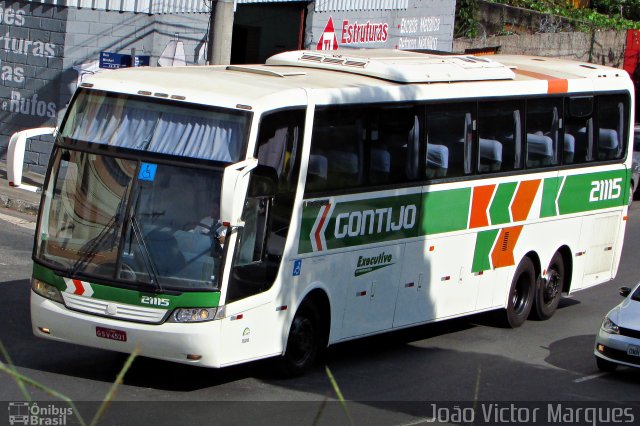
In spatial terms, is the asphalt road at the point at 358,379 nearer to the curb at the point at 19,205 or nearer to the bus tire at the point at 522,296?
the bus tire at the point at 522,296

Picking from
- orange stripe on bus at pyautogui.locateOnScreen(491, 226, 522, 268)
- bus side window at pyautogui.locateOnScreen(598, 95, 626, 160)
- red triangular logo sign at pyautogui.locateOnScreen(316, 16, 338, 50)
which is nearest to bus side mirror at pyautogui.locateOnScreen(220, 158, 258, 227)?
orange stripe on bus at pyautogui.locateOnScreen(491, 226, 522, 268)

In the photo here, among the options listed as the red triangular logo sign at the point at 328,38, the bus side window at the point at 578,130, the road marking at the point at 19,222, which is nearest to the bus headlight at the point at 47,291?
the road marking at the point at 19,222

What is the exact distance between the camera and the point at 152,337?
9953 millimetres

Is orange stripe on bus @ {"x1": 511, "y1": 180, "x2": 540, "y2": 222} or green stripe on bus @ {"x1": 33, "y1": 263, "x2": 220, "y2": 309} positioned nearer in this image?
green stripe on bus @ {"x1": 33, "y1": 263, "x2": 220, "y2": 309}

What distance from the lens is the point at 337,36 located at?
2780 centimetres

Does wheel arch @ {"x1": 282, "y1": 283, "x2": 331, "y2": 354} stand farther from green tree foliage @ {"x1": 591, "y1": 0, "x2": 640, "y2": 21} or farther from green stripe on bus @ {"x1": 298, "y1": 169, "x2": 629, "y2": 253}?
green tree foliage @ {"x1": 591, "y1": 0, "x2": 640, "y2": 21}

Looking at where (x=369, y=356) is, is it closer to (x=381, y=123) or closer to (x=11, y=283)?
(x=381, y=123)

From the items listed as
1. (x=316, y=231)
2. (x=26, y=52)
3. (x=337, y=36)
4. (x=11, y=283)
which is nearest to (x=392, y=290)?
(x=316, y=231)

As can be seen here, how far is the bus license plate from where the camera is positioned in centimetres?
1000

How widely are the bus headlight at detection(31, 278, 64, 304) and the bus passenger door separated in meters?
3.14

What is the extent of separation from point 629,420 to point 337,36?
18.3 metres

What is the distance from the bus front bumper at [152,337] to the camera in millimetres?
9922

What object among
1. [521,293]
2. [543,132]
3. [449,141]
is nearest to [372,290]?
[449,141]

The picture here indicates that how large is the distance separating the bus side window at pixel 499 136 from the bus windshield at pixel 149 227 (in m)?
5.18
